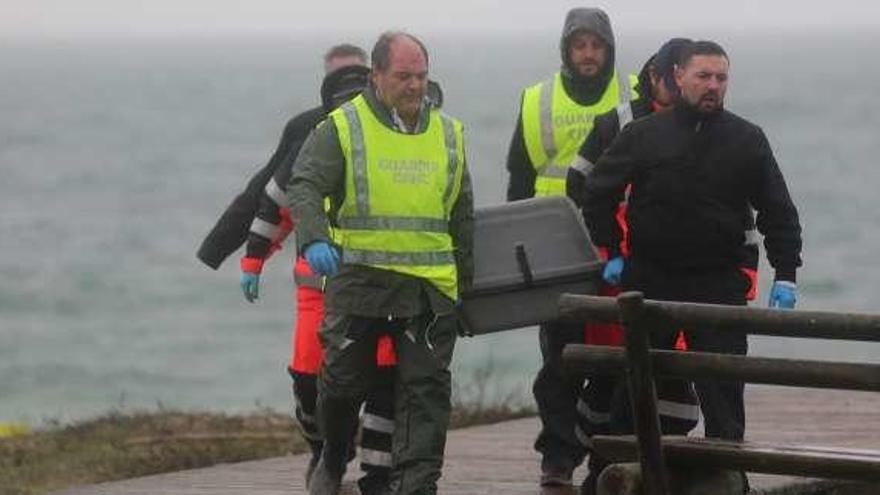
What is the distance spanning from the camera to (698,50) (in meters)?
10.5

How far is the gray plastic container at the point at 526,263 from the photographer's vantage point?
1096 cm

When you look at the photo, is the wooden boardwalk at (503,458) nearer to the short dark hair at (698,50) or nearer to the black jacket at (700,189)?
the black jacket at (700,189)

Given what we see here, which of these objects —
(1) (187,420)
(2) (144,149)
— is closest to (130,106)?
(2) (144,149)

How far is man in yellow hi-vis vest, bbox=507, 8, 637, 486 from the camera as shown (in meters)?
11.6

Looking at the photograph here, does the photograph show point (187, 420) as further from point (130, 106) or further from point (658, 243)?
point (130, 106)

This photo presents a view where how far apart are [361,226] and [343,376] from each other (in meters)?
0.55

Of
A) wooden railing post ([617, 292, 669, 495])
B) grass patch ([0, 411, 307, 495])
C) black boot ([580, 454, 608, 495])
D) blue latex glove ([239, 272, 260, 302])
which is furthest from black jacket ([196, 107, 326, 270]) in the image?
wooden railing post ([617, 292, 669, 495])

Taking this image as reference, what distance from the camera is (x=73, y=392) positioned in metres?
34.5

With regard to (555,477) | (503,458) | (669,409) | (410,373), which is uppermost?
(410,373)

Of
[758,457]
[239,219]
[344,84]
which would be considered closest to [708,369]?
[758,457]

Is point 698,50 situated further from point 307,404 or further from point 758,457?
point 307,404

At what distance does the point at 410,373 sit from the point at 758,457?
1524 millimetres

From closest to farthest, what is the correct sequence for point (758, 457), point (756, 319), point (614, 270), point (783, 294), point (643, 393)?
point (756, 319), point (643, 393), point (758, 457), point (783, 294), point (614, 270)

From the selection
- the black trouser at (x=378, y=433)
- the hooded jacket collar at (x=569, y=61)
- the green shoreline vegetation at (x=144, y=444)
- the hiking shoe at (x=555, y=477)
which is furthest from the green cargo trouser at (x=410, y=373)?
the green shoreline vegetation at (x=144, y=444)
